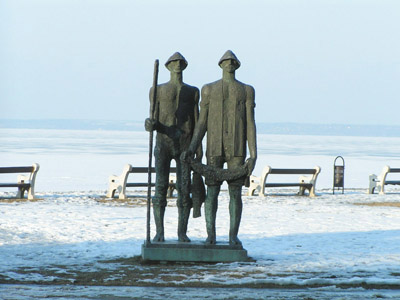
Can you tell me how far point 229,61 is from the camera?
11703 mm

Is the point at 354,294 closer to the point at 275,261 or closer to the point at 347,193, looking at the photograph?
the point at 275,261

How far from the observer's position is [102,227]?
15453 mm

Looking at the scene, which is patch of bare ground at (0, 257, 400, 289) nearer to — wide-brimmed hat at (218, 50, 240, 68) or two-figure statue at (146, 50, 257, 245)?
two-figure statue at (146, 50, 257, 245)

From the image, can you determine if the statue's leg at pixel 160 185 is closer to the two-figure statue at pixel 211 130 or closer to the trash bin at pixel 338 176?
the two-figure statue at pixel 211 130

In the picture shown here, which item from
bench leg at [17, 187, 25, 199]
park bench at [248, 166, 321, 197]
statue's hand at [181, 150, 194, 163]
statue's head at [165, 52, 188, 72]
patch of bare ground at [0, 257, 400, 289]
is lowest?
patch of bare ground at [0, 257, 400, 289]

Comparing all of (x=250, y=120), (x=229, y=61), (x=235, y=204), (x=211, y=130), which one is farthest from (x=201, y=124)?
(x=235, y=204)

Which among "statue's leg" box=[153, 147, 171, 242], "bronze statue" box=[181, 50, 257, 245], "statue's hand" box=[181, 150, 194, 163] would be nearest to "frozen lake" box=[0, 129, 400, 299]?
"statue's leg" box=[153, 147, 171, 242]

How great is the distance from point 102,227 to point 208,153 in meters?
4.24

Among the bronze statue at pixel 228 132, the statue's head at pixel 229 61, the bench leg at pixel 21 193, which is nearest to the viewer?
the bronze statue at pixel 228 132

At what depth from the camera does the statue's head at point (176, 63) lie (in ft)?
38.9

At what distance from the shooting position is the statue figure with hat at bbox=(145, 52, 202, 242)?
11758mm

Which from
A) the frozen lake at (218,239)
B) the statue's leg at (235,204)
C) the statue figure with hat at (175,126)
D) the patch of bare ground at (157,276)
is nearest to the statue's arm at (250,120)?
the statue's leg at (235,204)

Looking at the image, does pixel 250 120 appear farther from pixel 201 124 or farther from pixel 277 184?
pixel 277 184

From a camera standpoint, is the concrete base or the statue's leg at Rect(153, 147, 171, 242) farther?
the statue's leg at Rect(153, 147, 171, 242)
